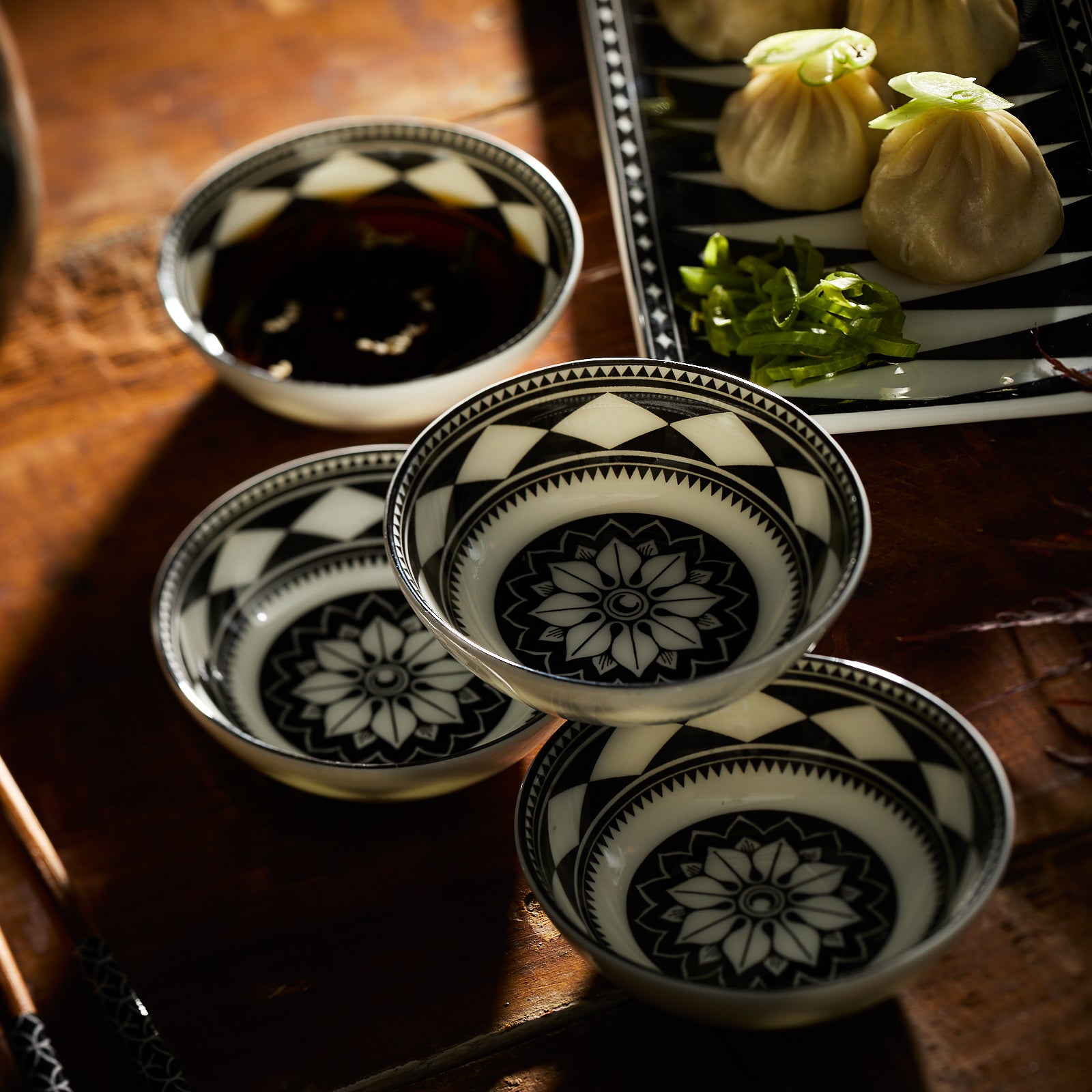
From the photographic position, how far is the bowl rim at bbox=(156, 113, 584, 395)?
80 cm

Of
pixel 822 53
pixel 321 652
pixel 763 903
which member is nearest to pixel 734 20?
pixel 822 53

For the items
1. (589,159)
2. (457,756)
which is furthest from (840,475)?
(589,159)

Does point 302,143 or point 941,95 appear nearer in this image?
point 941,95

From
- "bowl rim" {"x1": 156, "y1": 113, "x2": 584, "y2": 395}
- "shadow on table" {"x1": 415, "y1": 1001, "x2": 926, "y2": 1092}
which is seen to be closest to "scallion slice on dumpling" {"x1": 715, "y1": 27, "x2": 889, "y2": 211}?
"bowl rim" {"x1": 156, "y1": 113, "x2": 584, "y2": 395}

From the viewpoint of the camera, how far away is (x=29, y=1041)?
60 cm

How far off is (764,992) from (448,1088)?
20cm

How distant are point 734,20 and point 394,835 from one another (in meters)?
0.67

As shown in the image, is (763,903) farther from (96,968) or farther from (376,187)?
(376,187)

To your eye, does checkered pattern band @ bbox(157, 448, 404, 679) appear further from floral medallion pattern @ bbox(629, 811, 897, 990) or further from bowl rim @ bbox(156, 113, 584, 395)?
floral medallion pattern @ bbox(629, 811, 897, 990)

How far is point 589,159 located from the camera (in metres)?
1.04

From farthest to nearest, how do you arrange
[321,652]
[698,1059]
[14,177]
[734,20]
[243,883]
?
[734,20]
[321,652]
[243,883]
[698,1059]
[14,177]

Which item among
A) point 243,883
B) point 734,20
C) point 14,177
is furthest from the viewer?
point 734,20

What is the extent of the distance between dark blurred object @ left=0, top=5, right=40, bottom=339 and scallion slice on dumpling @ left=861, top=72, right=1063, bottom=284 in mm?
502

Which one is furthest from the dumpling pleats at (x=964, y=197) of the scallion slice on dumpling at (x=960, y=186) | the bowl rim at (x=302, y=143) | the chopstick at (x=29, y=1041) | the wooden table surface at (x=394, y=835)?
the chopstick at (x=29, y=1041)
